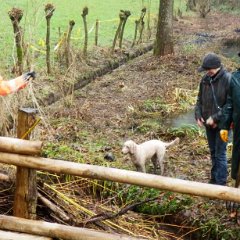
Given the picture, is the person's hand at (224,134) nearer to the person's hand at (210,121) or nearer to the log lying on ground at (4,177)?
the person's hand at (210,121)

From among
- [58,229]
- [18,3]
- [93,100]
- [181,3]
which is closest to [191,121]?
[93,100]

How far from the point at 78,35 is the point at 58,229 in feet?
40.4

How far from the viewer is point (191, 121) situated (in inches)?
395

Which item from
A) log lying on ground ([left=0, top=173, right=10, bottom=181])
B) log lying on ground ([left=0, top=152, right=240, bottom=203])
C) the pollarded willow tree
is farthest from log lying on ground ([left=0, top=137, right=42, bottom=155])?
the pollarded willow tree

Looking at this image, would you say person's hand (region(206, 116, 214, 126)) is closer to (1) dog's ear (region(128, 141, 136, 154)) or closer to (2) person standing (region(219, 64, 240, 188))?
(2) person standing (region(219, 64, 240, 188))

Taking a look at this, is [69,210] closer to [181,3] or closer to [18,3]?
[18,3]

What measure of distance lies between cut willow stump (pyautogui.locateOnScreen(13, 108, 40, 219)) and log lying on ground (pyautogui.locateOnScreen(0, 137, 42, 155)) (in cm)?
14

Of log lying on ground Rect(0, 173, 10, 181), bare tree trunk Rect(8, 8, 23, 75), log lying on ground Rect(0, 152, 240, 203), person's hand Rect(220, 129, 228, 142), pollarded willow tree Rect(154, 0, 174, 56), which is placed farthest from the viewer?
pollarded willow tree Rect(154, 0, 174, 56)

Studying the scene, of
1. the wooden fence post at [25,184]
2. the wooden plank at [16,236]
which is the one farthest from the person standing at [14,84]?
the wooden plank at [16,236]

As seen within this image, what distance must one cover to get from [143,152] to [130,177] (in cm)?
243

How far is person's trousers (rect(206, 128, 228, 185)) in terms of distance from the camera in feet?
20.2

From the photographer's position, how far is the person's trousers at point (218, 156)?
6160mm

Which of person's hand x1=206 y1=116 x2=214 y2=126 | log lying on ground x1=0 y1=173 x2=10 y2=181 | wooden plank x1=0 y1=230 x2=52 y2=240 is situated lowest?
wooden plank x1=0 y1=230 x2=52 y2=240

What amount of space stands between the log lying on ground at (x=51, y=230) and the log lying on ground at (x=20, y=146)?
0.65 m
